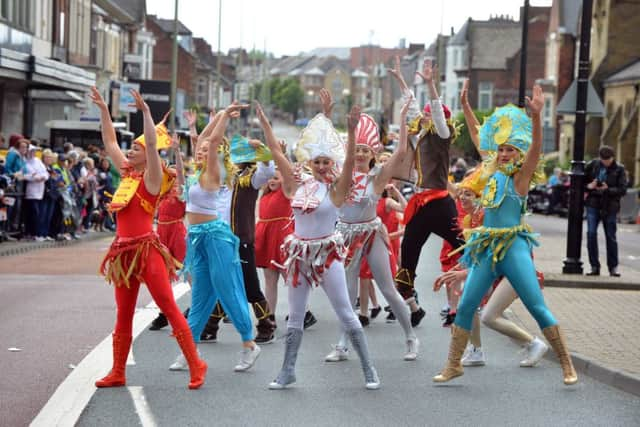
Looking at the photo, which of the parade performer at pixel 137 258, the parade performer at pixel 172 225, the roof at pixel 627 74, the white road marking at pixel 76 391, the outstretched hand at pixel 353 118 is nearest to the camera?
the white road marking at pixel 76 391

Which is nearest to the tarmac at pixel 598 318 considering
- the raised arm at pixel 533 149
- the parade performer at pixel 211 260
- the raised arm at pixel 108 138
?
the raised arm at pixel 533 149

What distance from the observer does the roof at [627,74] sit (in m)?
53.1

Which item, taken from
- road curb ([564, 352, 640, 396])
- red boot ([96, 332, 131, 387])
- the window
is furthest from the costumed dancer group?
the window

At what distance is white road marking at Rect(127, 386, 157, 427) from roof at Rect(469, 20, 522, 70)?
3464 inches

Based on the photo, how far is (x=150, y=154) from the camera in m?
8.23

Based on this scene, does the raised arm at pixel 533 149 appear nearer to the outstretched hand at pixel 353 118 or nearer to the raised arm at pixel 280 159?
the outstretched hand at pixel 353 118

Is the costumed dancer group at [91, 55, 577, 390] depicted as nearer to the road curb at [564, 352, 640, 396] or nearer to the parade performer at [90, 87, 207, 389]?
the parade performer at [90, 87, 207, 389]

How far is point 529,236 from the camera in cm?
888

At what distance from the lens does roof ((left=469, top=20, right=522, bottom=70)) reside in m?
94.9

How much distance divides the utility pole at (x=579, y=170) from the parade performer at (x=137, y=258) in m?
9.22

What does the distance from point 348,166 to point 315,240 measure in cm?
63

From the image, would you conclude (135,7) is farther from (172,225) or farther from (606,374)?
(606,374)

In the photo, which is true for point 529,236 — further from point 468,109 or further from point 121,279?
point 121,279

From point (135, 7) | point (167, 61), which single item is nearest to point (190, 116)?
point (135, 7)
